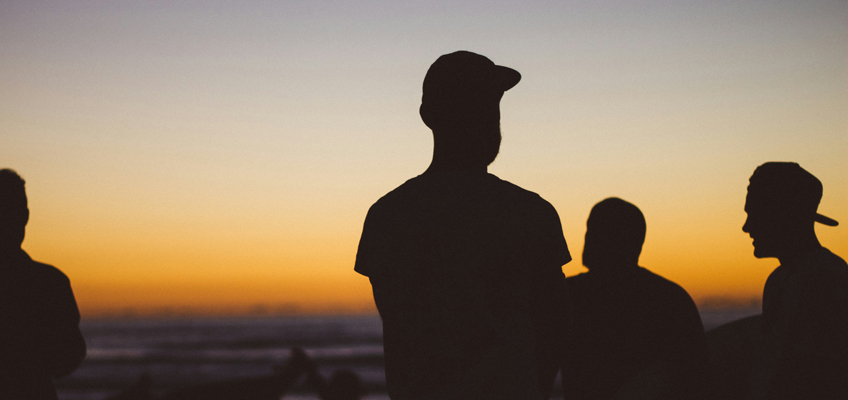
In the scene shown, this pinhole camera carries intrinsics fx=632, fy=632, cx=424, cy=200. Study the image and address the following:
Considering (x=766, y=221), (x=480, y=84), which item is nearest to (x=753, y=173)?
(x=766, y=221)

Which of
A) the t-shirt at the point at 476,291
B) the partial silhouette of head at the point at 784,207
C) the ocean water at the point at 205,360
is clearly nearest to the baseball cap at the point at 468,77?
the t-shirt at the point at 476,291

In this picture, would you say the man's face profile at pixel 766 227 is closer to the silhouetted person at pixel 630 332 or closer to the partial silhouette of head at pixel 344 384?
the silhouetted person at pixel 630 332

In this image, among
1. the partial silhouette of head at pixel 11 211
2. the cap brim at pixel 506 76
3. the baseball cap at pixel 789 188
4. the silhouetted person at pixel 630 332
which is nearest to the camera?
the cap brim at pixel 506 76

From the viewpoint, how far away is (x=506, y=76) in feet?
4.86

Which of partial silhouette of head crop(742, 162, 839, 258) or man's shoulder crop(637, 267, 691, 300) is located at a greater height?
partial silhouette of head crop(742, 162, 839, 258)

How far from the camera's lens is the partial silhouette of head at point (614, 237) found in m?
2.80

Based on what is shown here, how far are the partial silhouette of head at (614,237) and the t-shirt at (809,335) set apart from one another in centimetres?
61

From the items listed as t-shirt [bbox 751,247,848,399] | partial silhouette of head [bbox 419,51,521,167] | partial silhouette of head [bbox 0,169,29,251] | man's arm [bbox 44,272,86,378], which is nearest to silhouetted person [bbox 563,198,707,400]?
t-shirt [bbox 751,247,848,399]

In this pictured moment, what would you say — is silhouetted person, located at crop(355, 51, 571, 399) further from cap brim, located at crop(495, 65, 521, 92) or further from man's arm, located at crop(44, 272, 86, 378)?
man's arm, located at crop(44, 272, 86, 378)

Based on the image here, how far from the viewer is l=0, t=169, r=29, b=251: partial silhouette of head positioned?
9.40 feet

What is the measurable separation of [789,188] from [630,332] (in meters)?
0.95

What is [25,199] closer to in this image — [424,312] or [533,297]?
[424,312]

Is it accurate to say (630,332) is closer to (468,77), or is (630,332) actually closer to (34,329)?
(468,77)

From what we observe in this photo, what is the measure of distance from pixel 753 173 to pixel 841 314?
730 millimetres
